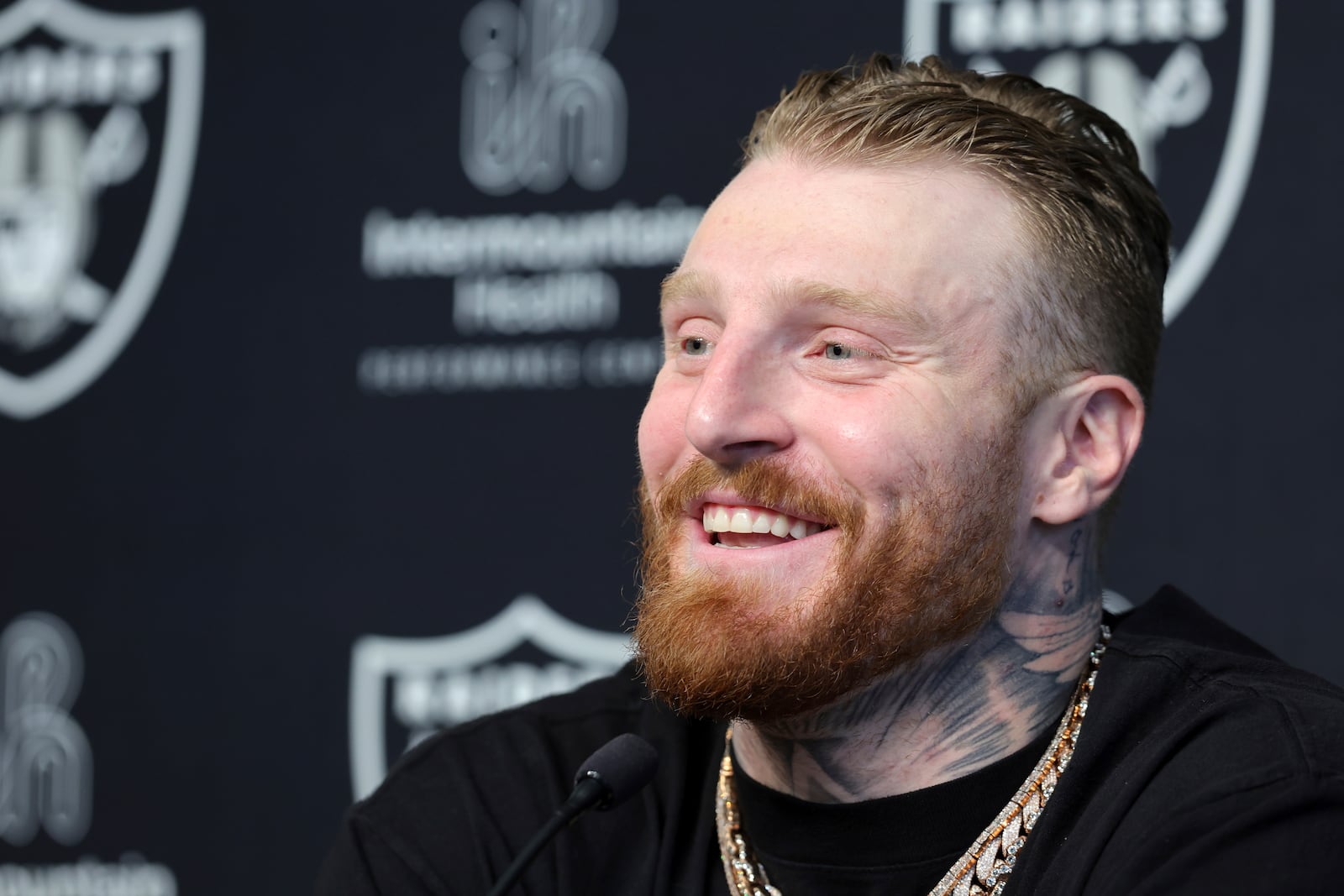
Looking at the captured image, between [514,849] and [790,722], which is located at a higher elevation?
[790,722]

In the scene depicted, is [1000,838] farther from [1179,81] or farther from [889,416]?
[1179,81]

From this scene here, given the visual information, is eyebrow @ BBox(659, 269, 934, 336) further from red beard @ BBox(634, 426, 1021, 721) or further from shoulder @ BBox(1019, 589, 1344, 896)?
shoulder @ BBox(1019, 589, 1344, 896)

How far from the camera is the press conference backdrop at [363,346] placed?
2.18 metres

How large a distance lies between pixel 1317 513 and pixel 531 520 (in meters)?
1.19

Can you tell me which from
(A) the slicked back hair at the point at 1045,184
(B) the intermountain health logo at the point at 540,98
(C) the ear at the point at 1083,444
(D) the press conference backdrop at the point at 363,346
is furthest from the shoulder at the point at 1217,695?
(B) the intermountain health logo at the point at 540,98

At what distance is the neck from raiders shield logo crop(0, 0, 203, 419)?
1.74 meters

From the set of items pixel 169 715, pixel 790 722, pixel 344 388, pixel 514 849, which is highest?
pixel 344 388

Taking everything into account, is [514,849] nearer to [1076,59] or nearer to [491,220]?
[491,220]

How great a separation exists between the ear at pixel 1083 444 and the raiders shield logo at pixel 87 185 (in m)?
1.81

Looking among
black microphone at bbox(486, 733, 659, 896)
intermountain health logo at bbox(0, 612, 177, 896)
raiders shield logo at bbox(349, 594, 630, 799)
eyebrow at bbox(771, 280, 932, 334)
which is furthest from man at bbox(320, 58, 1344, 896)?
intermountain health logo at bbox(0, 612, 177, 896)

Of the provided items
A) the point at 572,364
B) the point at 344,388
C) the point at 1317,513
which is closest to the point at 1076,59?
the point at 1317,513

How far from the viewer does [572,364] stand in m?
2.48

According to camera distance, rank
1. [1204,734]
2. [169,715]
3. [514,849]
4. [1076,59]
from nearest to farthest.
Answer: [1204,734] → [514,849] → [1076,59] → [169,715]

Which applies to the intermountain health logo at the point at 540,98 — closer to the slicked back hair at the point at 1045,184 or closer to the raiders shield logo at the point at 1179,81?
the raiders shield logo at the point at 1179,81
